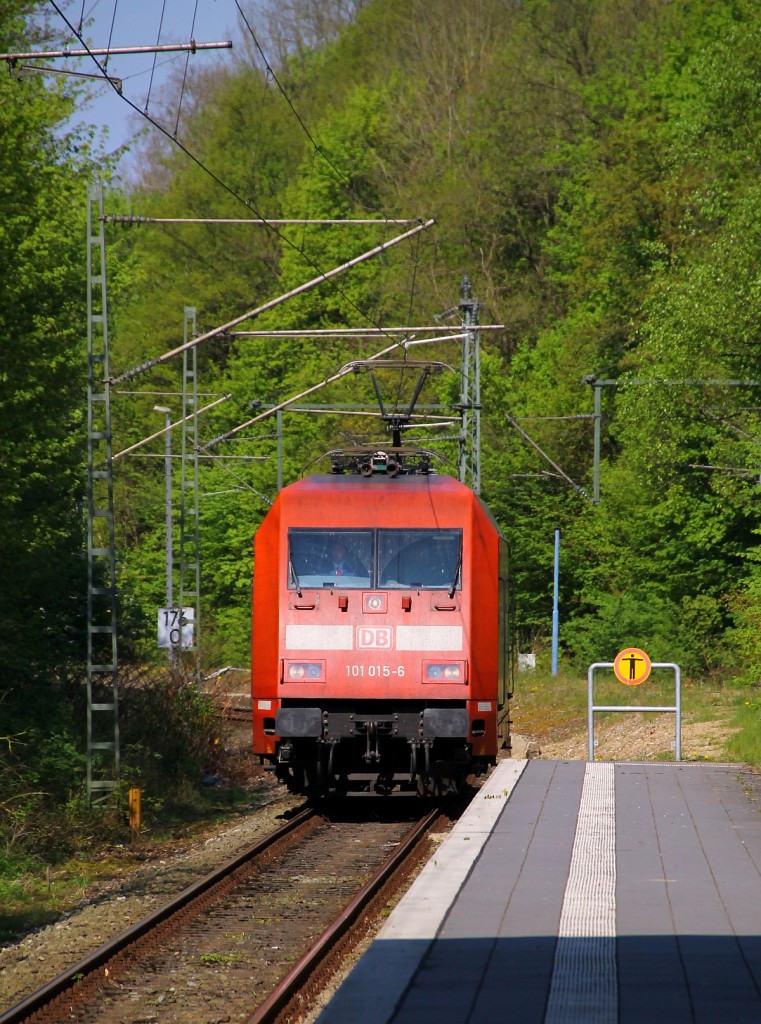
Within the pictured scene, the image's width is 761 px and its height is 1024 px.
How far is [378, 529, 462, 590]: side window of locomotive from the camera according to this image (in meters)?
15.2

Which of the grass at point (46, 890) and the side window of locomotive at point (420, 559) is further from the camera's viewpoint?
the side window of locomotive at point (420, 559)

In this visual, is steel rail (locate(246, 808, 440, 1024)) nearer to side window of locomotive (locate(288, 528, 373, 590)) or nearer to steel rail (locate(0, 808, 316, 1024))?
steel rail (locate(0, 808, 316, 1024))

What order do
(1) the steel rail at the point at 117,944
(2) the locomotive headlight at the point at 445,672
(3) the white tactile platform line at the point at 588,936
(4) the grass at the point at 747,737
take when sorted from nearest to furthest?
(3) the white tactile platform line at the point at 588,936
(1) the steel rail at the point at 117,944
(2) the locomotive headlight at the point at 445,672
(4) the grass at the point at 747,737

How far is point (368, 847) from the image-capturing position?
14.4 m

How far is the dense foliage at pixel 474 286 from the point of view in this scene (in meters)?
21.0

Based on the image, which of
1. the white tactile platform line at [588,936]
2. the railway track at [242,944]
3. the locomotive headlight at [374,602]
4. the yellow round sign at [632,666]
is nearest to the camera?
the white tactile platform line at [588,936]

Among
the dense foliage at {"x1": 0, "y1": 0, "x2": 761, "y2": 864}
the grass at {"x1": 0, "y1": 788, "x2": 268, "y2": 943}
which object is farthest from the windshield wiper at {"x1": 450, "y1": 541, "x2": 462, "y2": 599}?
the dense foliage at {"x1": 0, "y1": 0, "x2": 761, "y2": 864}

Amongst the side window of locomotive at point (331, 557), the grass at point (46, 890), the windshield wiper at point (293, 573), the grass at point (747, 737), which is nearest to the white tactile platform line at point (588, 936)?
the side window of locomotive at point (331, 557)

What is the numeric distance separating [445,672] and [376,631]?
0.77m

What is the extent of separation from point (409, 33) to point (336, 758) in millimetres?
48622

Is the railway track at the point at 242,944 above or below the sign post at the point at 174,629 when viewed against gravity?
below

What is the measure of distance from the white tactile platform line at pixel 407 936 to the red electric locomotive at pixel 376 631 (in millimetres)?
3050

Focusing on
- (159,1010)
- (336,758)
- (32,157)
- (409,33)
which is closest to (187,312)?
(32,157)

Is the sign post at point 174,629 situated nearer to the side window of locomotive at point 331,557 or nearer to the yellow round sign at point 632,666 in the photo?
the yellow round sign at point 632,666
